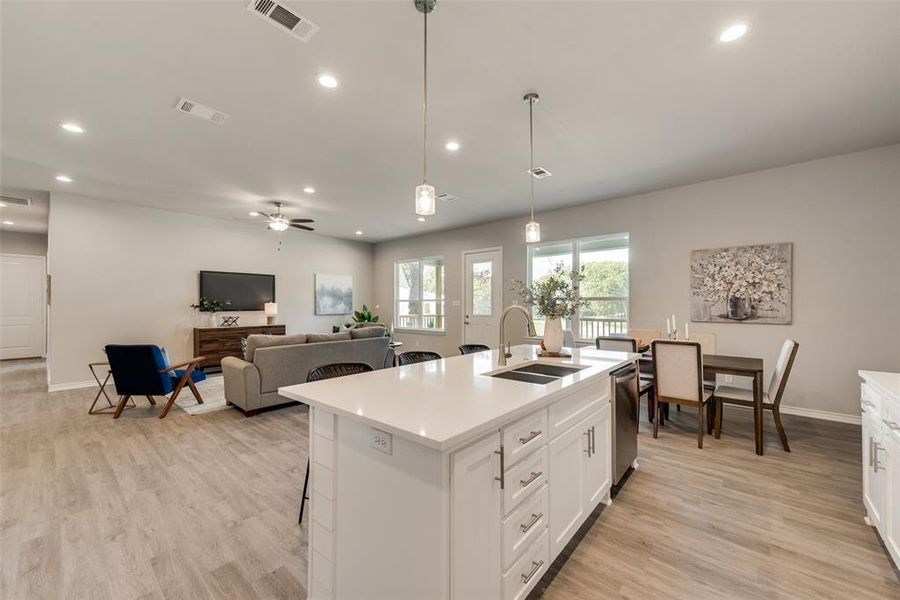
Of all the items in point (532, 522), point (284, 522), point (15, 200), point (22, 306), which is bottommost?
point (284, 522)

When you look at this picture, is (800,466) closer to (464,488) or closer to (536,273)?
(464,488)

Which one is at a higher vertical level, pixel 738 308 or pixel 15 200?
pixel 15 200

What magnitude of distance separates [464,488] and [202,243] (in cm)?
710

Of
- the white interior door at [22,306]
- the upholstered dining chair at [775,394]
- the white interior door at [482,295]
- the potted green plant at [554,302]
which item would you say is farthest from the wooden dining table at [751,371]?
the white interior door at [22,306]

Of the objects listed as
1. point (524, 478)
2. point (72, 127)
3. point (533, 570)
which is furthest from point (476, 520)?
point (72, 127)

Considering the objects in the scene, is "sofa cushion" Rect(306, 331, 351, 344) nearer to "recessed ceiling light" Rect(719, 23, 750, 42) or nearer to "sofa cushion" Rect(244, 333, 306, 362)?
"sofa cushion" Rect(244, 333, 306, 362)

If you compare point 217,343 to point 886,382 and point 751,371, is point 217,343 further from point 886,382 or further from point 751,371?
point 886,382

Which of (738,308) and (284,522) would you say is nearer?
(284,522)

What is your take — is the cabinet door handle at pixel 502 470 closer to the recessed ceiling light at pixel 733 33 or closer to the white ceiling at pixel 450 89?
the white ceiling at pixel 450 89

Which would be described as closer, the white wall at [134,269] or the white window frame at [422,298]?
the white wall at [134,269]

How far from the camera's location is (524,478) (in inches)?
57.0

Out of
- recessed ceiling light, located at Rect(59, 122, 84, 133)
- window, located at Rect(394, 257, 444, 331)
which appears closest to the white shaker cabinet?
recessed ceiling light, located at Rect(59, 122, 84, 133)

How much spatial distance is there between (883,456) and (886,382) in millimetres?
379

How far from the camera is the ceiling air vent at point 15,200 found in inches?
203
